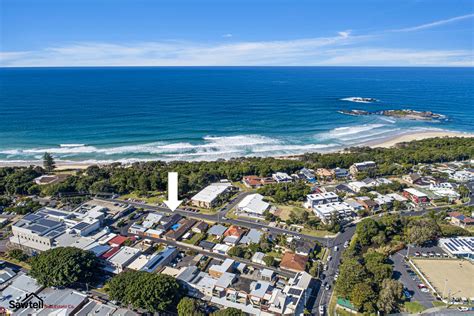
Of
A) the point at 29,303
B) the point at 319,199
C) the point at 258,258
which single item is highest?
the point at 319,199

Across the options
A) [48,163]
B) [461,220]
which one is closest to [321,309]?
[461,220]

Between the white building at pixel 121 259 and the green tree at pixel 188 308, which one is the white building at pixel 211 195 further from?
the green tree at pixel 188 308

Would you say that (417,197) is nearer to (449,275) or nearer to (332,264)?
(449,275)

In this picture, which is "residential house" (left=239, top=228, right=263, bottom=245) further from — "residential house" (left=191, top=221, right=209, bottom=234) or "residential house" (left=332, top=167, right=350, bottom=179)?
"residential house" (left=332, top=167, right=350, bottom=179)

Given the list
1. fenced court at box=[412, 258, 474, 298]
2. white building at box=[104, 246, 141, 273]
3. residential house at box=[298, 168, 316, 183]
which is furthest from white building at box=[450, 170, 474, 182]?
white building at box=[104, 246, 141, 273]

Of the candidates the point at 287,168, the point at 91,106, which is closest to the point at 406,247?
the point at 287,168

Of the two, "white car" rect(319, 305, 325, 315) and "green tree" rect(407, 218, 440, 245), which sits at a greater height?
"green tree" rect(407, 218, 440, 245)

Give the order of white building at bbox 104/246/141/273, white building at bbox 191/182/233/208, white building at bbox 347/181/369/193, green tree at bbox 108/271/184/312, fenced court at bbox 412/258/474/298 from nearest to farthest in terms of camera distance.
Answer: green tree at bbox 108/271/184/312 < fenced court at bbox 412/258/474/298 < white building at bbox 104/246/141/273 < white building at bbox 191/182/233/208 < white building at bbox 347/181/369/193
